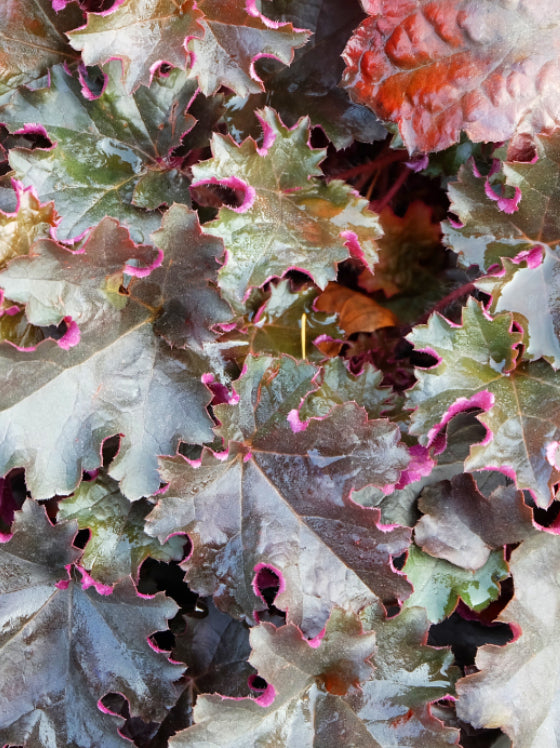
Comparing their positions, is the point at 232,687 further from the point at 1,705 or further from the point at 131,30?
the point at 131,30

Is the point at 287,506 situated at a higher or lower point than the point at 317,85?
lower

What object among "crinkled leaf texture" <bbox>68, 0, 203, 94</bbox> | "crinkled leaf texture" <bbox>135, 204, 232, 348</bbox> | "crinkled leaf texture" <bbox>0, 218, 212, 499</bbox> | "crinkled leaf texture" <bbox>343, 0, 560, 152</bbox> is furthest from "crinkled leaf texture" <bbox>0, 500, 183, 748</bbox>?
"crinkled leaf texture" <bbox>343, 0, 560, 152</bbox>

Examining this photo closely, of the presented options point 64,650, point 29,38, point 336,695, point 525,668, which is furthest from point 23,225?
point 525,668

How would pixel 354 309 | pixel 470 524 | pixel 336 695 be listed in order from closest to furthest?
1. pixel 336 695
2. pixel 470 524
3. pixel 354 309

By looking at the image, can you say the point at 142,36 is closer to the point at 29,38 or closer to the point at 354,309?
the point at 29,38

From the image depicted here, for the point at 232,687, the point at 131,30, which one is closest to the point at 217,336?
the point at 131,30

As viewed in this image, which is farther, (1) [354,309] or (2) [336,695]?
(1) [354,309]

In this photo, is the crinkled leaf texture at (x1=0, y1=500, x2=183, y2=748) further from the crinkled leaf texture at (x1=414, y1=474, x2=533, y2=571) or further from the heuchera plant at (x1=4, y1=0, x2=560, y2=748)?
the crinkled leaf texture at (x1=414, y1=474, x2=533, y2=571)
